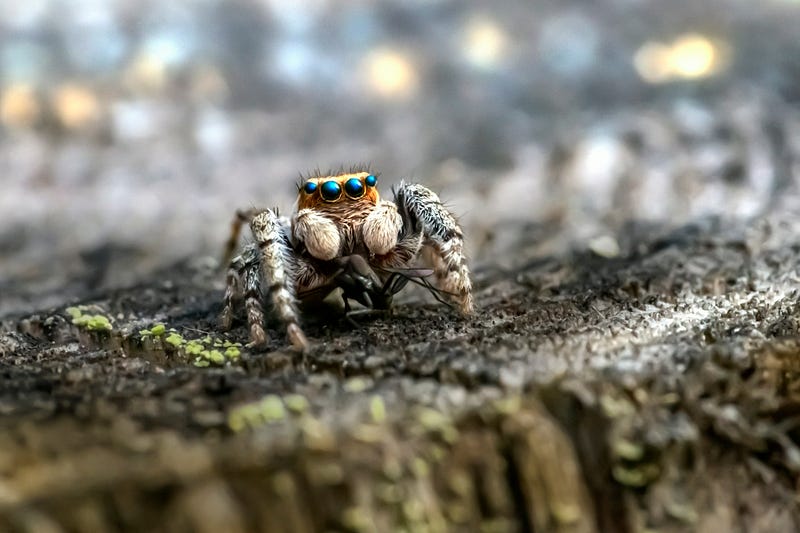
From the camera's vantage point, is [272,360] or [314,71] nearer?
[272,360]

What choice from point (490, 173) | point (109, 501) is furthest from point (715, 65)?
point (109, 501)

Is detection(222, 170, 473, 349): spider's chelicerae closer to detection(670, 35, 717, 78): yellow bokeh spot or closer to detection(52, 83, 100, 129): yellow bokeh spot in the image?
detection(52, 83, 100, 129): yellow bokeh spot

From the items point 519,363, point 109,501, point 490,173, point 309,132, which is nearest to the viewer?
point 109,501

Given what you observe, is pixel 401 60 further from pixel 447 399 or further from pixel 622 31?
pixel 447 399

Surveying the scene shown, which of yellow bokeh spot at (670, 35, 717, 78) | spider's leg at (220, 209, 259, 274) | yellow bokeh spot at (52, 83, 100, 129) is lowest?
spider's leg at (220, 209, 259, 274)

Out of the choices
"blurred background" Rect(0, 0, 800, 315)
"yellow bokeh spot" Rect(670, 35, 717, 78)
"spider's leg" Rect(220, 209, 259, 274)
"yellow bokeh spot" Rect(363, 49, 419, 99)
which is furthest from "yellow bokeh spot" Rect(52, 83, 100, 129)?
"yellow bokeh spot" Rect(670, 35, 717, 78)

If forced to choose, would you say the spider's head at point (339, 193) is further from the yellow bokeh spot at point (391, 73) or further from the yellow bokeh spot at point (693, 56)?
the yellow bokeh spot at point (693, 56)

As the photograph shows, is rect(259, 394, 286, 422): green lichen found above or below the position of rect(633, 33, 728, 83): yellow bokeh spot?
below
